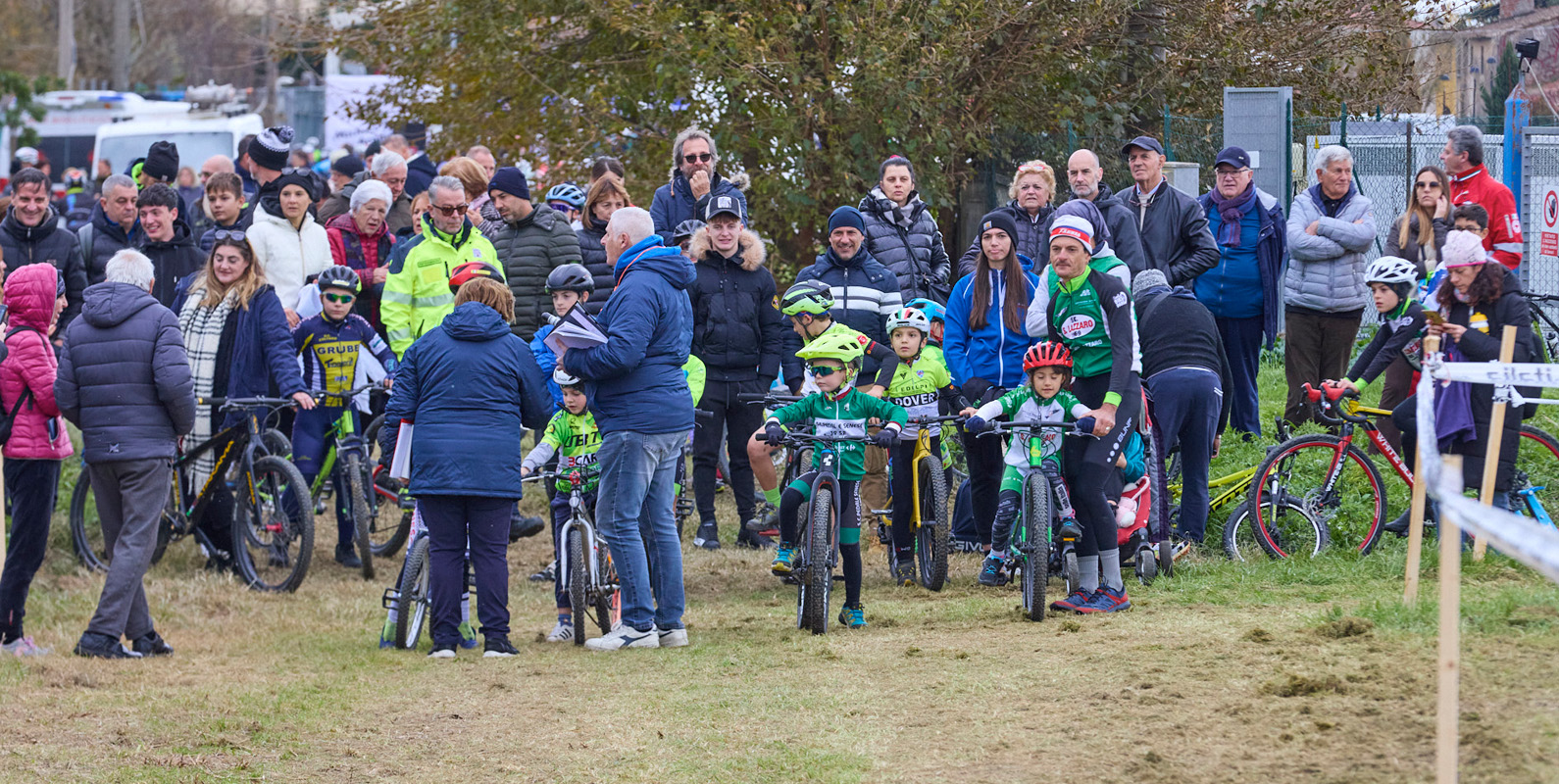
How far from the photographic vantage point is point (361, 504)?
1123cm

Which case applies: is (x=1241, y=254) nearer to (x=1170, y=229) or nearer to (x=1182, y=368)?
(x=1170, y=229)

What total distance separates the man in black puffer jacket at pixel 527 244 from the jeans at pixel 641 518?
10.5 feet

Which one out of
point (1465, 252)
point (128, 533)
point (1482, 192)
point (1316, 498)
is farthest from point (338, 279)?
point (1482, 192)

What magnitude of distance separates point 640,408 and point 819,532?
1.05m

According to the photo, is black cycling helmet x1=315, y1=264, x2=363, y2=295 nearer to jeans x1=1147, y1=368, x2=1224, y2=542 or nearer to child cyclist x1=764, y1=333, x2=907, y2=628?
child cyclist x1=764, y1=333, x2=907, y2=628

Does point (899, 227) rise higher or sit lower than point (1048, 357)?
higher

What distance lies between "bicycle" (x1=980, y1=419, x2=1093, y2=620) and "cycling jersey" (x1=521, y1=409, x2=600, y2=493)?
2.02 meters

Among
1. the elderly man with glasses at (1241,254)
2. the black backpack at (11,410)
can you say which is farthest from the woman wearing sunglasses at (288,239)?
the elderly man with glasses at (1241,254)

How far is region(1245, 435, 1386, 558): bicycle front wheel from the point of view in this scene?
9.94 metres

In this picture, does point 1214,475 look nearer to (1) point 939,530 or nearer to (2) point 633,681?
(1) point 939,530

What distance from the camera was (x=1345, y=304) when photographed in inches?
462

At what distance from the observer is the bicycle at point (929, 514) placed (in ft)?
32.3

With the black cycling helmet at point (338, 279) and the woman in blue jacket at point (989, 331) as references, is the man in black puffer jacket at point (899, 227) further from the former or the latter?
the black cycling helmet at point (338, 279)

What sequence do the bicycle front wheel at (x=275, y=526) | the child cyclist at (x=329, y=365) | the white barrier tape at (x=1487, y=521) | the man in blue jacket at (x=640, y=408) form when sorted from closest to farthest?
the white barrier tape at (x=1487, y=521)
the man in blue jacket at (x=640, y=408)
the bicycle front wheel at (x=275, y=526)
the child cyclist at (x=329, y=365)
